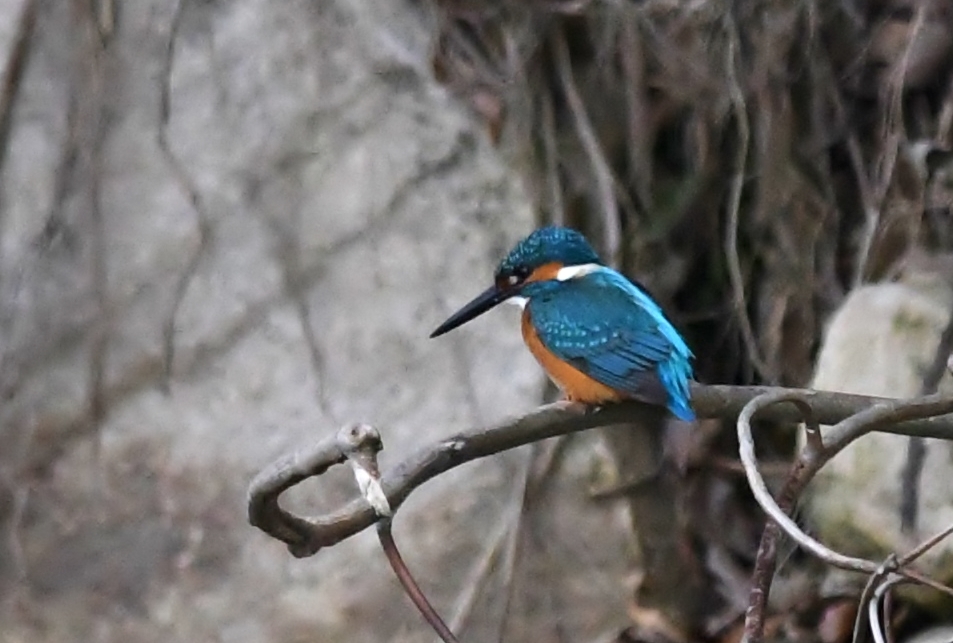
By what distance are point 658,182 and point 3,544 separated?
1328 millimetres

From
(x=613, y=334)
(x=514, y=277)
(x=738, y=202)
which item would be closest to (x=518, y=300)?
(x=514, y=277)

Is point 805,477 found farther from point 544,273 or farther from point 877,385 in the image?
point 877,385

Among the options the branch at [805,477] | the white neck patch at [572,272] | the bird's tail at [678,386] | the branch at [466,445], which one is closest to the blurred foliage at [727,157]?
the white neck patch at [572,272]

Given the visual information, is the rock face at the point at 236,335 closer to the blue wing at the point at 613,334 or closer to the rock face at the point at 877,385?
the rock face at the point at 877,385

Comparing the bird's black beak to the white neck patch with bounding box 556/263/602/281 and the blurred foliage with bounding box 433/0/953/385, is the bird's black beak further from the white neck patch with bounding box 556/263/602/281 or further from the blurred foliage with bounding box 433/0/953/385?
the blurred foliage with bounding box 433/0/953/385

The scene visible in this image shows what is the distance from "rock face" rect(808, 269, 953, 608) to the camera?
253 centimetres

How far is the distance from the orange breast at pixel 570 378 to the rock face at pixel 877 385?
0.77 metres

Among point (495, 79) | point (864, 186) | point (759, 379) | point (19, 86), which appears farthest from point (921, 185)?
point (19, 86)

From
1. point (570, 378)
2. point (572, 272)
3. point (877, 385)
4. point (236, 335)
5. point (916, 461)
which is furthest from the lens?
point (236, 335)

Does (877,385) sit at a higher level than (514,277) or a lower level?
lower

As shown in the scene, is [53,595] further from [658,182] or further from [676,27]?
[676,27]

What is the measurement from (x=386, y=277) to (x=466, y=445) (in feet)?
4.56

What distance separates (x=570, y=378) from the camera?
1.95 m

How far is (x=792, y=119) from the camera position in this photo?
9.24ft
